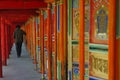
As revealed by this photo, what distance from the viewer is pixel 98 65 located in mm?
4109

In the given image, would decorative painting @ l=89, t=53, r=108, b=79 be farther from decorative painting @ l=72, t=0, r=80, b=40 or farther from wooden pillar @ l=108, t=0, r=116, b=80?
decorative painting @ l=72, t=0, r=80, b=40

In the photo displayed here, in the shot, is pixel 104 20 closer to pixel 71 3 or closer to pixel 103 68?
pixel 103 68

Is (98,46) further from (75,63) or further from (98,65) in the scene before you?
(75,63)

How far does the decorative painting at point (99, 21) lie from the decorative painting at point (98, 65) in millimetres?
178

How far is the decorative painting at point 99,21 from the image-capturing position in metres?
3.82

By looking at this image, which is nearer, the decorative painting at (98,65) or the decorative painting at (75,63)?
the decorative painting at (98,65)

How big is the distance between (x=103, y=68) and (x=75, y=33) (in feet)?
5.07

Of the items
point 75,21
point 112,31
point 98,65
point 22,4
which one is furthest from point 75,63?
point 22,4

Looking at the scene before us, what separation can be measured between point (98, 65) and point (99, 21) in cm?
55

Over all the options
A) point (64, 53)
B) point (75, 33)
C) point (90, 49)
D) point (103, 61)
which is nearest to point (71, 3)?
point (75, 33)

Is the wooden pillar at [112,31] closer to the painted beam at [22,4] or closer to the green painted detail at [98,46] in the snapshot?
the green painted detail at [98,46]

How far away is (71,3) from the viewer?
538cm

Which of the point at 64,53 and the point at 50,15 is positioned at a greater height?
the point at 50,15

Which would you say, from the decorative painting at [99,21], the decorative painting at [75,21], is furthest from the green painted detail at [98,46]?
the decorative painting at [75,21]
